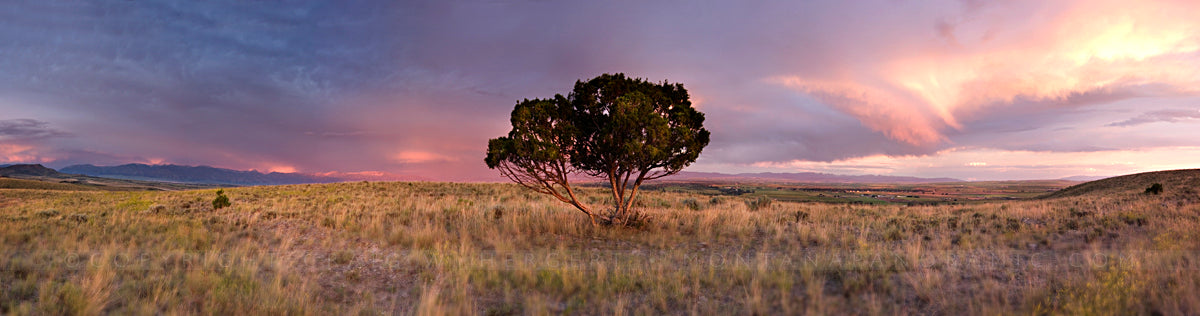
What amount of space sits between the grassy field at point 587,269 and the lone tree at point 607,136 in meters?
1.78

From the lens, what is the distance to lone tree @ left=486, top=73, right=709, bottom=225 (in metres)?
11.4

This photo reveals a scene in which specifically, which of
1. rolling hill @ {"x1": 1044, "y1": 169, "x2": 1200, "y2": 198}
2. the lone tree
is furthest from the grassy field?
rolling hill @ {"x1": 1044, "y1": 169, "x2": 1200, "y2": 198}

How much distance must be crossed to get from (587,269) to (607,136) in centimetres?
441

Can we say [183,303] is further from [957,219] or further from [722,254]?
[957,219]

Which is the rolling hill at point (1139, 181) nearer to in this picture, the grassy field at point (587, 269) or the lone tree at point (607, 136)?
the grassy field at point (587, 269)

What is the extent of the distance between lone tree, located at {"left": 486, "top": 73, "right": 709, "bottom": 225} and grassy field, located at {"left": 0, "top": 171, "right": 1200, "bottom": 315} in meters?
1.78

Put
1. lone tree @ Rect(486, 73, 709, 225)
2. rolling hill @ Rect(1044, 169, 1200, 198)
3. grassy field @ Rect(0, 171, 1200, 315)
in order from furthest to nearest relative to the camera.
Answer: rolling hill @ Rect(1044, 169, 1200, 198), lone tree @ Rect(486, 73, 709, 225), grassy field @ Rect(0, 171, 1200, 315)

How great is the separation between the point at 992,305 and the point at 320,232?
1564cm


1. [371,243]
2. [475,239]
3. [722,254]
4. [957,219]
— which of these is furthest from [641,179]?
A: [957,219]

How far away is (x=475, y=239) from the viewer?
12.0 metres

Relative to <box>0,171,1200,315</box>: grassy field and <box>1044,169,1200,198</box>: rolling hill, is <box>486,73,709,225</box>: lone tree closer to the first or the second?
<box>0,171,1200,315</box>: grassy field

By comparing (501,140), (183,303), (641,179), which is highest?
(501,140)

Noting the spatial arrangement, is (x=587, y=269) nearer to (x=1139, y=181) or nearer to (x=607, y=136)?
(x=607, y=136)

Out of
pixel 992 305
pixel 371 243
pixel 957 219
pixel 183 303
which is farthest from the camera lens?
pixel 957 219
